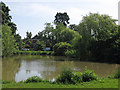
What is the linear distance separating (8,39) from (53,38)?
22.0 metres

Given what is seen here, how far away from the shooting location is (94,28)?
27.6 metres

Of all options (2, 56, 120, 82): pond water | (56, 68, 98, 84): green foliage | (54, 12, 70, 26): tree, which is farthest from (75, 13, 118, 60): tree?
(54, 12, 70, 26): tree

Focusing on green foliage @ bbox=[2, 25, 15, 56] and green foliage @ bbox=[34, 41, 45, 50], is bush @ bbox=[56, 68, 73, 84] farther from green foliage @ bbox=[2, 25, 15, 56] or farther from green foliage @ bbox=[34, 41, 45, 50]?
green foliage @ bbox=[34, 41, 45, 50]

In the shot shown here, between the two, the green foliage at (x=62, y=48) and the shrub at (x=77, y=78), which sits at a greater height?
the green foliage at (x=62, y=48)

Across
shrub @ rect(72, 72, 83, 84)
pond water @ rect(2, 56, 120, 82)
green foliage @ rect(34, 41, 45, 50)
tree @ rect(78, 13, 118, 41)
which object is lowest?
pond water @ rect(2, 56, 120, 82)

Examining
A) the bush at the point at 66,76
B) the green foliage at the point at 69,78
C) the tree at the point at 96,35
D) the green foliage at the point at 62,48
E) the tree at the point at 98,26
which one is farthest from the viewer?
the green foliage at the point at 62,48

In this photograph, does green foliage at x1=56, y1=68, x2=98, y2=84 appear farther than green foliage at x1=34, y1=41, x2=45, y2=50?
No

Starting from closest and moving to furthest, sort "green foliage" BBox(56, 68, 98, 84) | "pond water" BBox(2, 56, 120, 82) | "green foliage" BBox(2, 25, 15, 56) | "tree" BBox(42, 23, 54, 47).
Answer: "green foliage" BBox(56, 68, 98, 84) < "pond water" BBox(2, 56, 120, 82) < "green foliage" BBox(2, 25, 15, 56) < "tree" BBox(42, 23, 54, 47)

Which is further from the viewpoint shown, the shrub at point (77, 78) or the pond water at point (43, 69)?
the pond water at point (43, 69)

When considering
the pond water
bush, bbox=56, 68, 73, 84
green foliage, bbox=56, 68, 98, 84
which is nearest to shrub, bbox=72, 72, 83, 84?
green foliage, bbox=56, 68, 98, 84

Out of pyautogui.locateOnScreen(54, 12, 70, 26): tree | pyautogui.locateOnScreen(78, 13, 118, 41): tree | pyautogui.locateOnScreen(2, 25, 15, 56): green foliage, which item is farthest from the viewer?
pyautogui.locateOnScreen(54, 12, 70, 26): tree

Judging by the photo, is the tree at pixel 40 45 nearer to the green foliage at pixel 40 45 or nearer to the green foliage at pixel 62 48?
the green foliage at pixel 40 45

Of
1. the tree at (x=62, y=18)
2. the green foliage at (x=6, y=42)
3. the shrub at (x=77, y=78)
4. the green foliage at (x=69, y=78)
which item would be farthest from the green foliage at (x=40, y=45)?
the shrub at (x=77, y=78)

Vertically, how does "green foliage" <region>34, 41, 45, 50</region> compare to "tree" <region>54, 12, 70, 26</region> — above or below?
below
